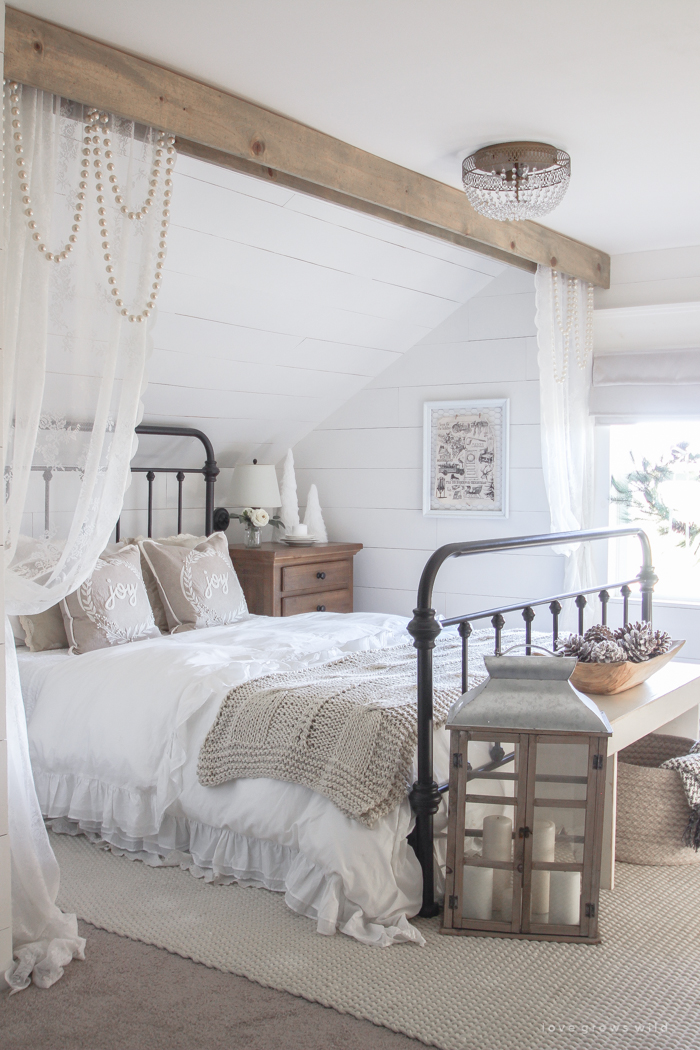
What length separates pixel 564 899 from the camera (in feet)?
7.81

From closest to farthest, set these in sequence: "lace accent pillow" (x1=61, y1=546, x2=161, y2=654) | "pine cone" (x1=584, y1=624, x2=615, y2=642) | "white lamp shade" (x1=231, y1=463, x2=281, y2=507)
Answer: "pine cone" (x1=584, y1=624, x2=615, y2=642) < "lace accent pillow" (x1=61, y1=546, x2=161, y2=654) < "white lamp shade" (x1=231, y1=463, x2=281, y2=507)

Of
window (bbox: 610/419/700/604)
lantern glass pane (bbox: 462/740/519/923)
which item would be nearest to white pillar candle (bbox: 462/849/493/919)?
lantern glass pane (bbox: 462/740/519/923)

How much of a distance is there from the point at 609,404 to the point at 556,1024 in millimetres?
3076

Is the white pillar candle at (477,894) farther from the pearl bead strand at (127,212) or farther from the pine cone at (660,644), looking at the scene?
the pearl bead strand at (127,212)

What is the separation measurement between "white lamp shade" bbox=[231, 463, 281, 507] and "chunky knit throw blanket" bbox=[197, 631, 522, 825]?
1978 mm

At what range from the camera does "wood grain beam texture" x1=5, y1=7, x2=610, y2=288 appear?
2.22 metres

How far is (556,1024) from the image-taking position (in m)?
2.01

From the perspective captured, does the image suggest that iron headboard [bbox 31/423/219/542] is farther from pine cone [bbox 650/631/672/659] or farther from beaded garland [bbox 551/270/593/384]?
pine cone [bbox 650/631/672/659]

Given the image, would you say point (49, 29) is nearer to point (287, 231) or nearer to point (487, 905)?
point (287, 231)

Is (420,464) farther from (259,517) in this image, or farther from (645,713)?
(645,713)

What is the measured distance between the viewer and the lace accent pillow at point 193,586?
3877 mm

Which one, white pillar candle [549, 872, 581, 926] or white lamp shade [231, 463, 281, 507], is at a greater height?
white lamp shade [231, 463, 281, 507]

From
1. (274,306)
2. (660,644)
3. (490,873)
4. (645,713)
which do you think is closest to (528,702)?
(490,873)

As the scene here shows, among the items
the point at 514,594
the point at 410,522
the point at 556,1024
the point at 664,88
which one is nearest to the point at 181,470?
the point at 410,522
